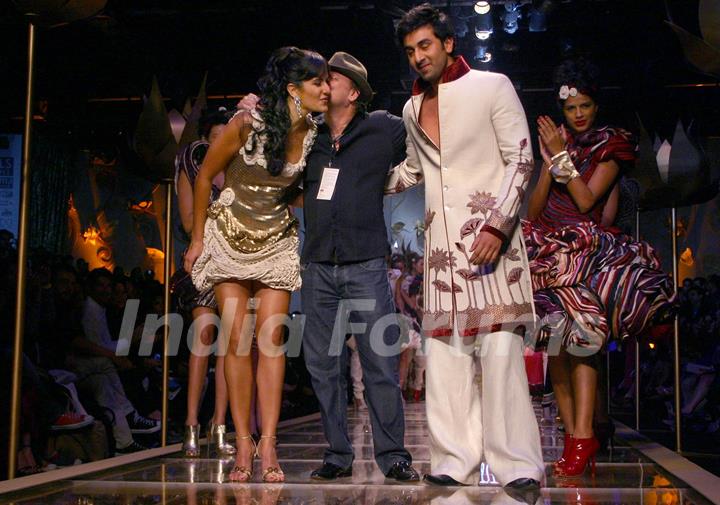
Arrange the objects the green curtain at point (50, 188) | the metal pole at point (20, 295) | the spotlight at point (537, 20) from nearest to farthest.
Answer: the metal pole at point (20, 295), the spotlight at point (537, 20), the green curtain at point (50, 188)

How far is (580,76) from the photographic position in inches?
135

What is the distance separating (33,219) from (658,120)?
873cm

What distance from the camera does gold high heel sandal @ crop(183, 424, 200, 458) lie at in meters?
3.94

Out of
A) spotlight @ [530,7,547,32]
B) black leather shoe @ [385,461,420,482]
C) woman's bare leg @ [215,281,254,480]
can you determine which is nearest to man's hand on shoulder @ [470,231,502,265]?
black leather shoe @ [385,461,420,482]

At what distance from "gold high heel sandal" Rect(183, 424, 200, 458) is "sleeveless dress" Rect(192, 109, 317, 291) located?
1.07 m

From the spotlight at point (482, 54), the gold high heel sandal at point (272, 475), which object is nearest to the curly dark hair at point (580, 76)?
the gold high heel sandal at point (272, 475)

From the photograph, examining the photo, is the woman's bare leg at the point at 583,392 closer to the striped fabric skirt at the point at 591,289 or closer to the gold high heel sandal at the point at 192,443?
the striped fabric skirt at the point at 591,289

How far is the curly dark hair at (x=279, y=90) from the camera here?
10.0 ft

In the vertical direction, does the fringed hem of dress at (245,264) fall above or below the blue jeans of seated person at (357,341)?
above

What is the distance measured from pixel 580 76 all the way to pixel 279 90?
117cm

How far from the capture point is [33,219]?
1195cm

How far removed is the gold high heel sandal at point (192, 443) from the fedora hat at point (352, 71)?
1.69 meters

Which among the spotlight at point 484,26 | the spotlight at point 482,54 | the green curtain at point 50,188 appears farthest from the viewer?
the green curtain at point 50,188

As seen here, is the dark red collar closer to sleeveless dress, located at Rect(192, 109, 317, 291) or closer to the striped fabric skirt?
sleeveless dress, located at Rect(192, 109, 317, 291)
